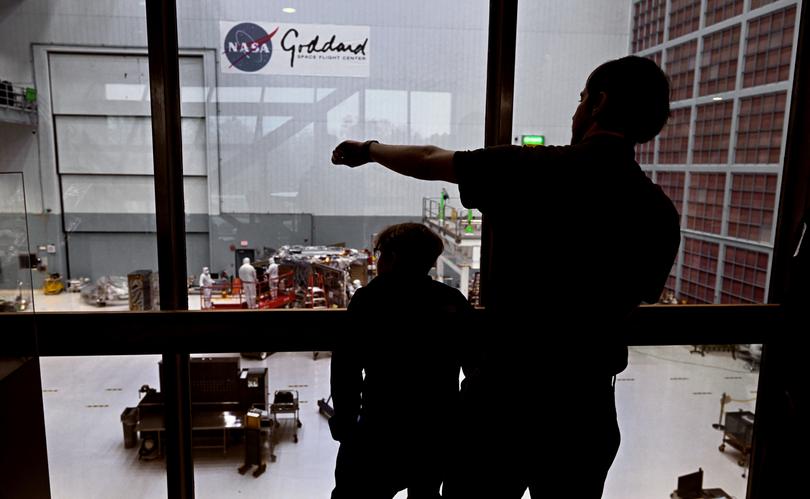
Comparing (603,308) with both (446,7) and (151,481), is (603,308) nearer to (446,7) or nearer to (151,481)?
(446,7)

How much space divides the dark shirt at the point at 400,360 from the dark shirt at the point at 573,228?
414mm

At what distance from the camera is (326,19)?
2.33 m

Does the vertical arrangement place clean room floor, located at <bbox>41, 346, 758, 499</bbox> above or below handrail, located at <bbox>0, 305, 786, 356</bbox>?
below

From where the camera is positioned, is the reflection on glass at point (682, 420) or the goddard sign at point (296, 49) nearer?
the goddard sign at point (296, 49)

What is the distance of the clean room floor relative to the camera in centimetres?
235

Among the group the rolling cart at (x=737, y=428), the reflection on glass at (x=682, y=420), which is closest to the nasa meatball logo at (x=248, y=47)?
the reflection on glass at (x=682, y=420)

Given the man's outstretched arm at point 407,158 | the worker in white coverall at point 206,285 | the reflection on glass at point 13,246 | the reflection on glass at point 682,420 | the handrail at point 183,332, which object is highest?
the man's outstretched arm at point 407,158

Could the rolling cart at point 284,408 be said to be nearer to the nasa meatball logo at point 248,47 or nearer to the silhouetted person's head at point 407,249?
the silhouetted person's head at point 407,249

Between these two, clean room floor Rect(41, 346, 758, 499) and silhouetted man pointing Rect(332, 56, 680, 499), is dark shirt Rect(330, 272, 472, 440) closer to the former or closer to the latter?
silhouetted man pointing Rect(332, 56, 680, 499)

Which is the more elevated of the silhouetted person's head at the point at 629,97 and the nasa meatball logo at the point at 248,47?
the nasa meatball logo at the point at 248,47

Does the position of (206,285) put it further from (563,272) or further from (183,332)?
(563,272)

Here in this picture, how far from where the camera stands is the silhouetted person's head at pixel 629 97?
3.58ft

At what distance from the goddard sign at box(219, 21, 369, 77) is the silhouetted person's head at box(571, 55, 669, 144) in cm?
146

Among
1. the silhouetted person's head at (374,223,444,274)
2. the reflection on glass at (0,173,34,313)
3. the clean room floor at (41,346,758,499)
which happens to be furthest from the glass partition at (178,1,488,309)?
the silhouetted person's head at (374,223,444,274)
